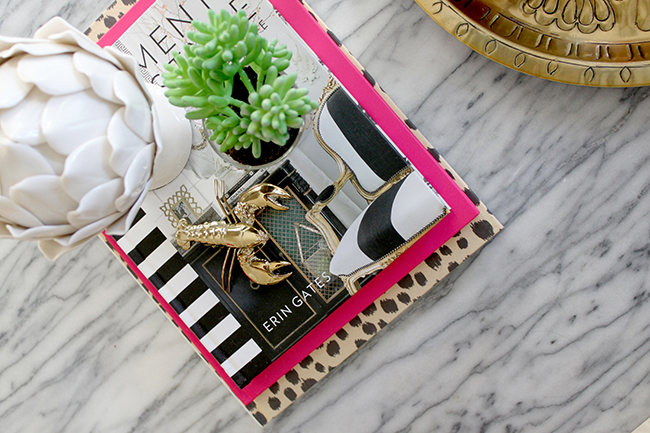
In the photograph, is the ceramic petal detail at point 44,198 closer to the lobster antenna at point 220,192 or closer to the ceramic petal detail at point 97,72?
the ceramic petal detail at point 97,72

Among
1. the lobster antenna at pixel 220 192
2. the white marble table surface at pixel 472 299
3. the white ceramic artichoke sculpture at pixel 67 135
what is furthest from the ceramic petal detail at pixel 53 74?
the white marble table surface at pixel 472 299

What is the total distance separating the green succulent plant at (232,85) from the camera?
0.31 meters

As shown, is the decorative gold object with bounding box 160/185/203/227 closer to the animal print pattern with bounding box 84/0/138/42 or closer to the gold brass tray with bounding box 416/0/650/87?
the animal print pattern with bounding box 84/0/138/42

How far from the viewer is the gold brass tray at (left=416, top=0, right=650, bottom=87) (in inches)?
17.1

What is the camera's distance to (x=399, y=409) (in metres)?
0.55

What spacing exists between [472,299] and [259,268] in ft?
0.89

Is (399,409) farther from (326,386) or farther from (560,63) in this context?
(560,63)

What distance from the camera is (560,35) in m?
0.44

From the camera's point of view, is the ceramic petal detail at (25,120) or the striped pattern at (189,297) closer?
the ceramic petal detail at (25,120)

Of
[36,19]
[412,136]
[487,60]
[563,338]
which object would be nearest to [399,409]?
Result: [563,338]

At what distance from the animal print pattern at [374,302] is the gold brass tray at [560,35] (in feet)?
0.37

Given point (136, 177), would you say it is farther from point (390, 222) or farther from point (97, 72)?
point (390, 222)

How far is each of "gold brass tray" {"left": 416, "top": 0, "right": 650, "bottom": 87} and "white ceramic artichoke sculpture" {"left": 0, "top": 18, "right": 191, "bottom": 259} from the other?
1.08 ft

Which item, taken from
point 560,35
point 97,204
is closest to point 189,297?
point 97,204
